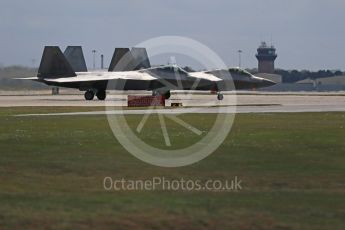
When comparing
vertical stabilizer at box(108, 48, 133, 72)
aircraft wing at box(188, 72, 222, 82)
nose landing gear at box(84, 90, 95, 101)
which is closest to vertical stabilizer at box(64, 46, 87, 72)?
vertical stabilizer at box(108, 48, 133, 72)


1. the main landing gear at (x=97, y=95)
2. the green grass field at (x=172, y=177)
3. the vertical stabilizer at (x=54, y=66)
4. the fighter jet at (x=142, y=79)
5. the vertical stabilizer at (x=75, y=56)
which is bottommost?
the green grass field at (x=172, y=177)

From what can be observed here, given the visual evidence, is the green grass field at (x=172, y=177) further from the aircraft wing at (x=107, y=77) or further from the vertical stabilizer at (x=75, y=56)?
the vertical stabilizer at (x=75, y=56)

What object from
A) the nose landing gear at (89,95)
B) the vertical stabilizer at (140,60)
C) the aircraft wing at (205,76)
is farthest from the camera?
the vertical stabilizer at (140,60)

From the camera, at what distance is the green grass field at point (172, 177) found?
13570 millimetres

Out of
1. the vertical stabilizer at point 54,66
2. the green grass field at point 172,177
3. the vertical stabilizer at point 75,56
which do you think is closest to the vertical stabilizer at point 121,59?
the vertical stabilizer at point 75,56

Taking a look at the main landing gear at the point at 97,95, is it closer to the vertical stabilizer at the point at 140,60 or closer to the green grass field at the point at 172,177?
the vertical stabilizer at the point at 140,60

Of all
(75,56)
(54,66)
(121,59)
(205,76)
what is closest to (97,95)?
(54,66)

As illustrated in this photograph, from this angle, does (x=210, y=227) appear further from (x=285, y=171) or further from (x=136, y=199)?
(x=285, y=171)

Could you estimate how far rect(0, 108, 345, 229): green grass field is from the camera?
13570 mm

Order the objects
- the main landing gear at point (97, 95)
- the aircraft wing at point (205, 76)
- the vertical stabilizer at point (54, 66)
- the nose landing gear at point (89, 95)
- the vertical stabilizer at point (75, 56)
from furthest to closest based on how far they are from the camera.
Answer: the vertical stabilizer at point (75, 56) < the vertical stabilizer at point (54, 66) < the nose landing gear at point (89, 95) < the aircraft wing at point (205, 76) < the main landing gear at point (97, 95)

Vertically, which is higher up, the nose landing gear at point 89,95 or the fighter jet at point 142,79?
the fighter jet at point 142,79

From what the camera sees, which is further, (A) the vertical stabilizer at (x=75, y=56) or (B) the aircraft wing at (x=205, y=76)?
(A) the vertical stabilizer at (x=75, y=56)

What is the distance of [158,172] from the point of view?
19.7 metres

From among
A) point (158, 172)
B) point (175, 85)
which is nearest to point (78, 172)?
point (158, 172)
